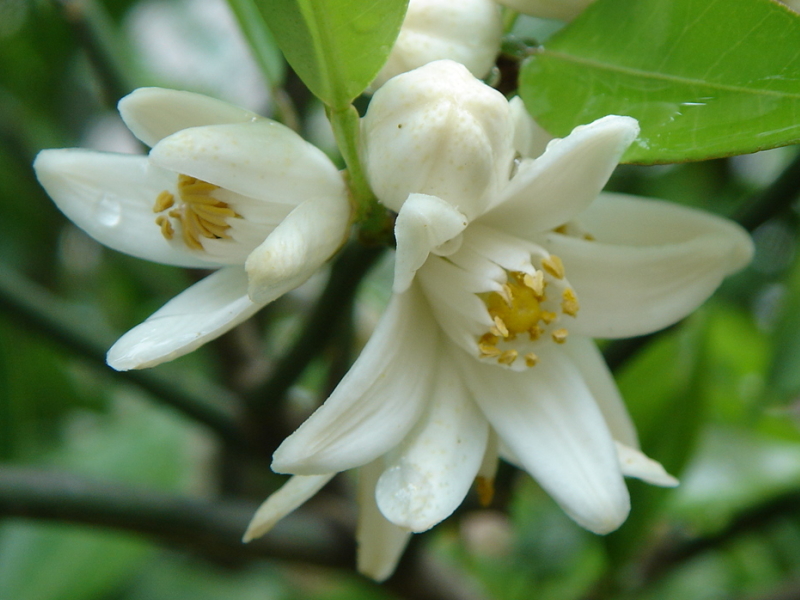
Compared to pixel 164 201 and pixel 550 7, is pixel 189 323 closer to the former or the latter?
pixel 164 201

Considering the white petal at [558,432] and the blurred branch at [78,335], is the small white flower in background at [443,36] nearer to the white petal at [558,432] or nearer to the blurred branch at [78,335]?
the white petal at [558,432]

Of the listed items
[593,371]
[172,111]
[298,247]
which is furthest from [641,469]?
[172,111]

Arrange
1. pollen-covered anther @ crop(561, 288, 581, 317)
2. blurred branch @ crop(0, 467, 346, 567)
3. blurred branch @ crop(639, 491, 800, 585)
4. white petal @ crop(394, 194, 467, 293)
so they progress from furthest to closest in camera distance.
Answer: blurred branch @ crop(639, 491, 800, 585), blurred branch @ crop(0, 467, 346, 567), pollen-covered anther @ crop(561, 288, 581, 317), white petal @ crop(394, 194, 467, 293)

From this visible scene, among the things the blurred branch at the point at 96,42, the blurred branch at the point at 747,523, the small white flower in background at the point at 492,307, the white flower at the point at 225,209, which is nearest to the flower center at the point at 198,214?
the white flower at the point at 225,209


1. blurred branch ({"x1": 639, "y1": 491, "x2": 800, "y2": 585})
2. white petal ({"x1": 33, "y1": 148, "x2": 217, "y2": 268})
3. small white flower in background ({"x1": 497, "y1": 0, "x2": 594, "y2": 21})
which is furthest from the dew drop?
blurred branch ({"x1": 639, "y1": 491, "x2": 800, "y2": 585})

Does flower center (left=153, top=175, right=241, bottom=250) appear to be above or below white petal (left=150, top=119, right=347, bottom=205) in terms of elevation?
below

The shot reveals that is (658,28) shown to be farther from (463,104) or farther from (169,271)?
(169,271)

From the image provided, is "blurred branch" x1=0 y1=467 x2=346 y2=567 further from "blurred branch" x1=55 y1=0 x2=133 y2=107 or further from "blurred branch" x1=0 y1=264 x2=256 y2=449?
"blurred branch" x1=55 y1=0 x2=133 y2=107
